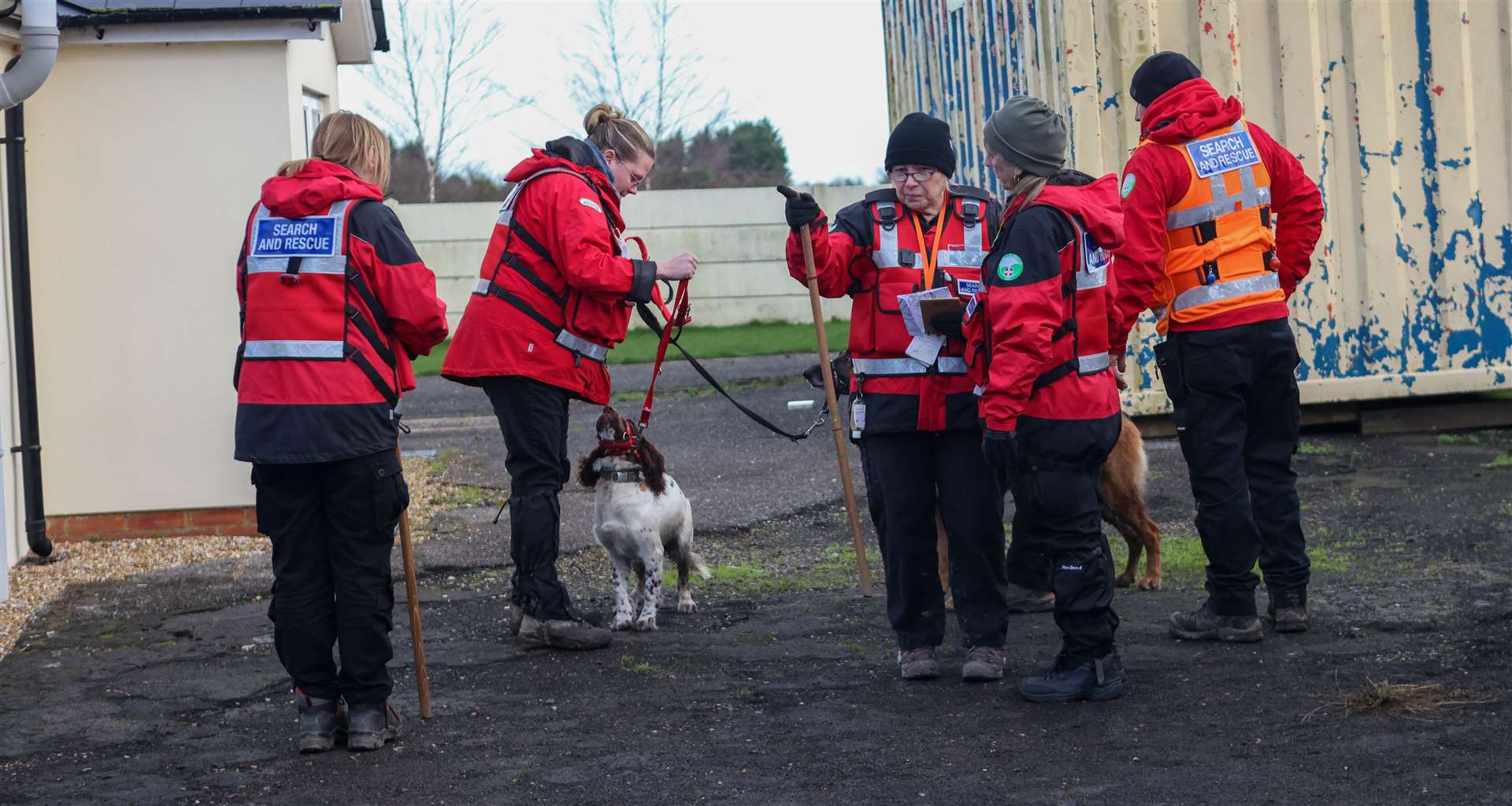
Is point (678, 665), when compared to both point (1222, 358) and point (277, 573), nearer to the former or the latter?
point (277, 573)

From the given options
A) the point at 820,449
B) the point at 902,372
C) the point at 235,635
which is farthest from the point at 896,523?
the point at 820,449

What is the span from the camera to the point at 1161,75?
5.50 m

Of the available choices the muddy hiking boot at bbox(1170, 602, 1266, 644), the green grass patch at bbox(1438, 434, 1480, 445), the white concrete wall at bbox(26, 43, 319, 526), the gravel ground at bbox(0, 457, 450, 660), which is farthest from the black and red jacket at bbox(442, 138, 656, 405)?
the green grass patch at bbox(1438, 434, 1480, 445)

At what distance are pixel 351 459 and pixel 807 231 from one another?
171 centimetres

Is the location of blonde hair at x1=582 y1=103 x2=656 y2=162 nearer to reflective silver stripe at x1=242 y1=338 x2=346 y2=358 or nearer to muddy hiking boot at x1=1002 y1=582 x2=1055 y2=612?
reflective silver stripe at x1=242 y1=338 x2=346 y2=358

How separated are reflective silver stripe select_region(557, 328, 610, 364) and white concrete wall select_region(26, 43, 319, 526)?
3.60m

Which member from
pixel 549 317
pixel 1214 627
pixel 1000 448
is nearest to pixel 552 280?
pixel 549 317

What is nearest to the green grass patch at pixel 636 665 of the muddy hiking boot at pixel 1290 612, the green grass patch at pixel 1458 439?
the muddy hiking boot at pixel 1290 612

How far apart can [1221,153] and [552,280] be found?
8.11 feet

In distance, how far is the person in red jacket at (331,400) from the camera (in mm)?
4535

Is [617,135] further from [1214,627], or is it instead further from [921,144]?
[1214,627]

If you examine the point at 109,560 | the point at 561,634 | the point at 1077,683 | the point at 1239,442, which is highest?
the point at 1239,442

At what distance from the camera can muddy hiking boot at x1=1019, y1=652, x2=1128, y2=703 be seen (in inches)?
193

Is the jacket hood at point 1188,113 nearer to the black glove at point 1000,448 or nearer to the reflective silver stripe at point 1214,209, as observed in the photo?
the reflective silver stripe at point 1214,209
